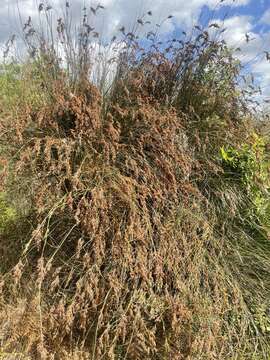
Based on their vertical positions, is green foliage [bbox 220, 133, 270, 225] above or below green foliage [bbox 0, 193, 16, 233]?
above

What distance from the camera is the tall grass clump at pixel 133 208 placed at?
8.67 ft

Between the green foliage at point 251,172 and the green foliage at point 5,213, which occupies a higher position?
the green foliage at point 251,172

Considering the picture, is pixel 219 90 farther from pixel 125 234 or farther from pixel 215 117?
pixel 125 234

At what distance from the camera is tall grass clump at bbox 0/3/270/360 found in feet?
8.67

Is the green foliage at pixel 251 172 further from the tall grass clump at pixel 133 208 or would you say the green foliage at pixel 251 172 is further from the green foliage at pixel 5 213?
the green foliage at pixel 5 213

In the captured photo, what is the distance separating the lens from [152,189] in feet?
9.55

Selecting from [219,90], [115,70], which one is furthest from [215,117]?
[115,70]

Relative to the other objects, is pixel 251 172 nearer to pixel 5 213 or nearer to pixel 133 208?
pixel 133 208

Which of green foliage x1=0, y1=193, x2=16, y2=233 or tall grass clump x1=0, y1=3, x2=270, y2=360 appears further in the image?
green foliage x1=0, y1=193, x2=16, y2=233

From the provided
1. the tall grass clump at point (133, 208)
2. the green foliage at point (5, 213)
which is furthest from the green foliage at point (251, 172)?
the green foliage at point (5, 213)

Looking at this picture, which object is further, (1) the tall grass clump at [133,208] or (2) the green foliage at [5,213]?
(2) the green foliage at [5,213]

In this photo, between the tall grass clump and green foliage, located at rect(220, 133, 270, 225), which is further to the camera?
green foliage, located at rect(220, 133, 270, 225)

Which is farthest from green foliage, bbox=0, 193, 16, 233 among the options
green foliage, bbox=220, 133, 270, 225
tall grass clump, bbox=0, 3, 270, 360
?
green foliage, bbox=220, 133, 270, 225

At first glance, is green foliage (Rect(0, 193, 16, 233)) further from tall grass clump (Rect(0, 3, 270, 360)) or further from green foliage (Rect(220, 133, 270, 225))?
green foliage (Rect(220, 133, 270, 225))
